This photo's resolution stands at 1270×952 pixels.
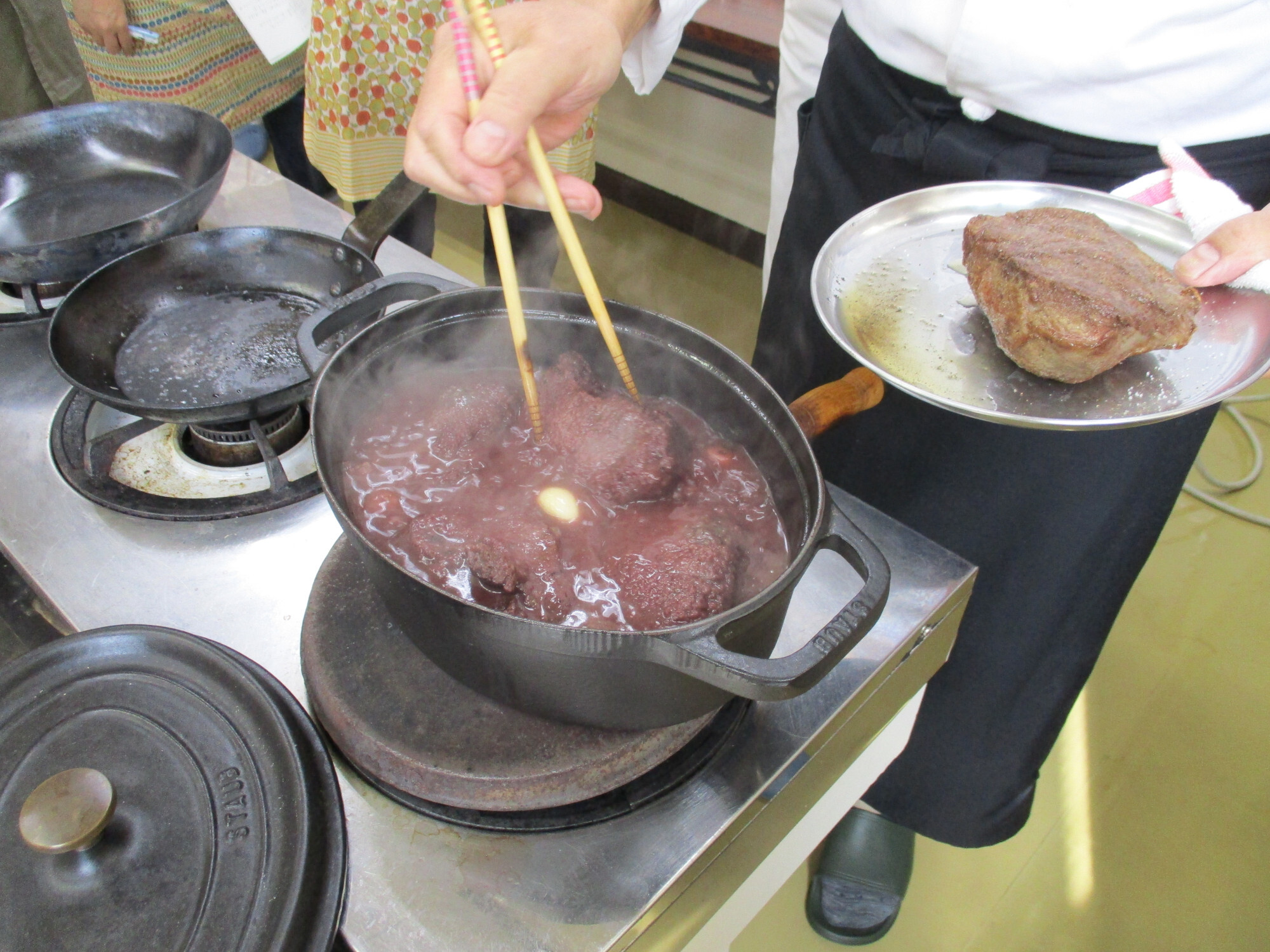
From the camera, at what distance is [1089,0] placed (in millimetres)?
1238

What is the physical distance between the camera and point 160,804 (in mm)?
938

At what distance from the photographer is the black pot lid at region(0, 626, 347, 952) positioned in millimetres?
846

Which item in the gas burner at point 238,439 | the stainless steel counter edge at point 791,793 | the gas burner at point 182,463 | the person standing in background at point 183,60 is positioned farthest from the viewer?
the person standing in background at point 183,60

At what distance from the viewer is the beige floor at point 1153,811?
2.14 meters

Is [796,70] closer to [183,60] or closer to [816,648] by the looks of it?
[816,648]

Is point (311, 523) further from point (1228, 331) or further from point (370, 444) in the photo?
point (1228, 331)

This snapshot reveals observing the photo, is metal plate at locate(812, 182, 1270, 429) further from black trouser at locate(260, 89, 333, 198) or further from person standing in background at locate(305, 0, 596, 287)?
black trouser at locate(260, 89, 333, 198)

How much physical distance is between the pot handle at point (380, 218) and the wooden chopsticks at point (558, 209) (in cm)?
60

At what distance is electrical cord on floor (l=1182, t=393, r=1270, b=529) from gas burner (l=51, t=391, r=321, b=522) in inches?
132

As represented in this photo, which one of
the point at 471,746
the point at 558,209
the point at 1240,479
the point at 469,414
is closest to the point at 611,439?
the point at 469,414

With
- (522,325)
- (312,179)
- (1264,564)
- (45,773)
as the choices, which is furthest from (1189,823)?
(312,179)

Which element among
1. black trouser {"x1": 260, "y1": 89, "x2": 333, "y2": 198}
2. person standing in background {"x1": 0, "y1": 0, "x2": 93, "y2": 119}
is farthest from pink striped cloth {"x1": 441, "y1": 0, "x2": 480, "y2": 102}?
person standing in background {"x1": 0, "y1": 0, "x2": 93, "y2": 119}

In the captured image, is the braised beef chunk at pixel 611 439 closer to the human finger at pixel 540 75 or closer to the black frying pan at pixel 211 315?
the human finger at pixel 540 75

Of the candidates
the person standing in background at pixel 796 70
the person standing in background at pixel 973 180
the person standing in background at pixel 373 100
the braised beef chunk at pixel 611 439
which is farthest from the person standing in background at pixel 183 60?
the braised beef chunk at pixel 611 439
